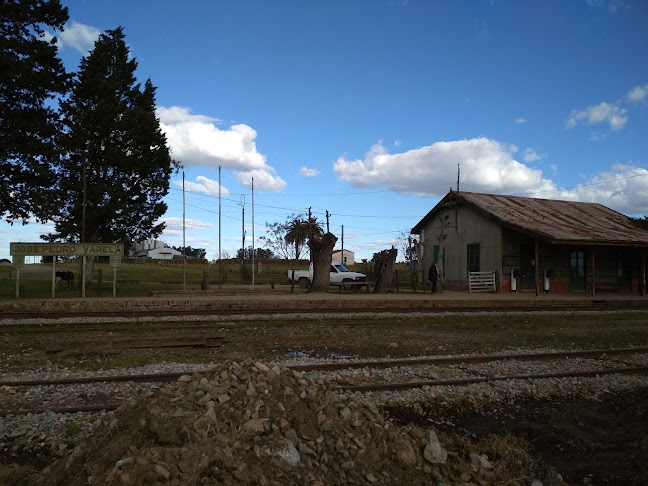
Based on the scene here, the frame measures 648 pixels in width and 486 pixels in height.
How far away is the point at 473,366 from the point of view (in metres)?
9.48

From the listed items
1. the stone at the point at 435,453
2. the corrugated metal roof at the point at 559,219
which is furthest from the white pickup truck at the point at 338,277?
the stone at the point at 435,453

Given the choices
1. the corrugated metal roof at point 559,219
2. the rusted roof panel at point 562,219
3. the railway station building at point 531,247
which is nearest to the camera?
the corrugated metal roof at point 559,219

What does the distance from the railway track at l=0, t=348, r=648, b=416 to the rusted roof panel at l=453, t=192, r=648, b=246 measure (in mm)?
16232

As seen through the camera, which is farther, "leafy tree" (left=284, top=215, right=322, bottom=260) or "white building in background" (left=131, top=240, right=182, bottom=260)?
"white building in background" (left=131, top=240, right=182, bottom=260)

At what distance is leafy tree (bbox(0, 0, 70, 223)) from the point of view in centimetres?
2303

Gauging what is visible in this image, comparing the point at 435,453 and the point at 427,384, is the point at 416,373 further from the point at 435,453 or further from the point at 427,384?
the point at 435,453

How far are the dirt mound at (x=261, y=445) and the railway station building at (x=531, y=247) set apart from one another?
75.2 feet

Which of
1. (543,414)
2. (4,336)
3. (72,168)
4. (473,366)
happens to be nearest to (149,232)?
(72,168)

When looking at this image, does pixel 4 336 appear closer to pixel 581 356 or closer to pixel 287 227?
pixel 581 356

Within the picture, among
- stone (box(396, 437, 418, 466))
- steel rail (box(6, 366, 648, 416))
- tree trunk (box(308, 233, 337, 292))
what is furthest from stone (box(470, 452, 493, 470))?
tree trunk (box(308, 233, 337, 292))

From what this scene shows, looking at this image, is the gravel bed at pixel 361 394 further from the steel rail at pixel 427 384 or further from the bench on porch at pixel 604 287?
the bench on porch at pixel 604 287

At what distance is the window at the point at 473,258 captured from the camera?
A: 30.2 metres

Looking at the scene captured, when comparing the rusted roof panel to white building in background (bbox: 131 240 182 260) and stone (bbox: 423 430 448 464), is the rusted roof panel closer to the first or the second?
stone (bbox: 423 430 448 464)

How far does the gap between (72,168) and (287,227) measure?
29.4 meters
